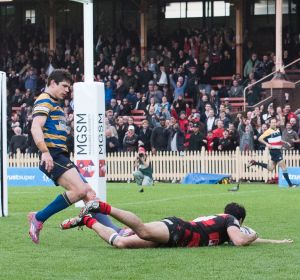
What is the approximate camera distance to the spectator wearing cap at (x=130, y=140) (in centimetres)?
3309

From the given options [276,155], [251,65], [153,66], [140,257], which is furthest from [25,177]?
[140,257]

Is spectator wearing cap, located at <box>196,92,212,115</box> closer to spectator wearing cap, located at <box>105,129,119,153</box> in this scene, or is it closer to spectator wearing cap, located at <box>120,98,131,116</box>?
spectator wearing cap, located at <box>105,129,119,153</box>

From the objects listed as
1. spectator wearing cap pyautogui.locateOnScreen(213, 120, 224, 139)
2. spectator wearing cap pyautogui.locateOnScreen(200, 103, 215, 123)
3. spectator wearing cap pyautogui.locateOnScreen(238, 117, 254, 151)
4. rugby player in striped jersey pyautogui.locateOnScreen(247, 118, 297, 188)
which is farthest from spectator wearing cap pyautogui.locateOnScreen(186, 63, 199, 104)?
rugby player in striped jersey pyautogui.locateOnScreen(247, 118, 297, 188)

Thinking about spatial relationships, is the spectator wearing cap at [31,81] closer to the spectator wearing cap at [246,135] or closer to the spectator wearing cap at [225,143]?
the spectator wearing cap at [225,143]

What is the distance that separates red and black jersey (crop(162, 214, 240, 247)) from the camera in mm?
11438

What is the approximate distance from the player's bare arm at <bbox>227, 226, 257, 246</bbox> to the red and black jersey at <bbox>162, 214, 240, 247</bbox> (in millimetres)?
52

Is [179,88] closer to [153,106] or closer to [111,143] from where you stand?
[153,106]

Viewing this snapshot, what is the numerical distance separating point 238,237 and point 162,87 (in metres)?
26.4

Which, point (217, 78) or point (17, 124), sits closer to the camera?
point (17, 124)

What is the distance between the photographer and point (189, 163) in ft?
106

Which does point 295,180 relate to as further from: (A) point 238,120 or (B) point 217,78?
(B) point 217,78

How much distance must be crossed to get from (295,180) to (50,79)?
17367 mm

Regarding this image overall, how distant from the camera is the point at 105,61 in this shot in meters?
40.8

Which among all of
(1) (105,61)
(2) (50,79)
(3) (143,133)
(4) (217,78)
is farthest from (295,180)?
(2) (50,79)
